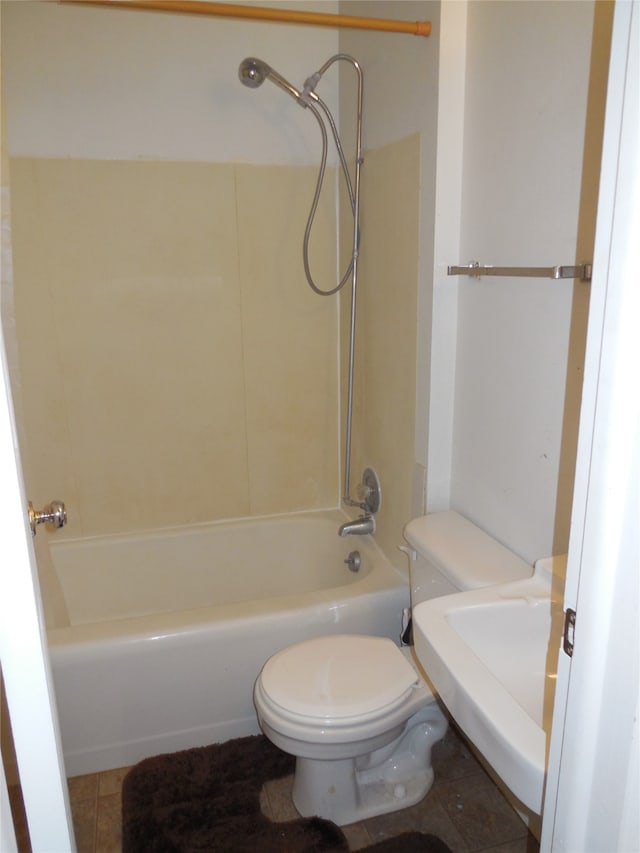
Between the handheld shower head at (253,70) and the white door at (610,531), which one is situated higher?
the handheld shower head at (253,70)

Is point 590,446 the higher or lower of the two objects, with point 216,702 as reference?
higher

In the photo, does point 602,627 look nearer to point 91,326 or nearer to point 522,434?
point 522,434

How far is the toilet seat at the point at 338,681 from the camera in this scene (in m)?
1.40

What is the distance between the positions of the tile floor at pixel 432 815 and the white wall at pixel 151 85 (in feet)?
6.45

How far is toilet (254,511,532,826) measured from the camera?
4.59 ft

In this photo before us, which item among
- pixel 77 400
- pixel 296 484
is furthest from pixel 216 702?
pixel 77 400

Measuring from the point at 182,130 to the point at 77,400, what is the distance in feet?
3.35

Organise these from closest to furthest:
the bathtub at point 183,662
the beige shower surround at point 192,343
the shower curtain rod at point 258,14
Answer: the shower curtain rod at point 258,14 < the bathtub at point 183,662 < the beige shower surround at point 192,343

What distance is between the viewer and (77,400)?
2244 mm

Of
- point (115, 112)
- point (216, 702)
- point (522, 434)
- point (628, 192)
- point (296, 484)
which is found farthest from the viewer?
point (296, 484)

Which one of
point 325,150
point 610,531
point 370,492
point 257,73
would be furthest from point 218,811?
point 257,73

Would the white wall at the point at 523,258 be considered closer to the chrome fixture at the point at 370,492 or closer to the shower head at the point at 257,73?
the chrome fixture at the point at 370,492

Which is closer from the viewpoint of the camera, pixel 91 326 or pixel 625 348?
pixel 625 348

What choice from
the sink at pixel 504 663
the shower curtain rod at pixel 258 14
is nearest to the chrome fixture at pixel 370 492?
the sink at pixel 504 663
